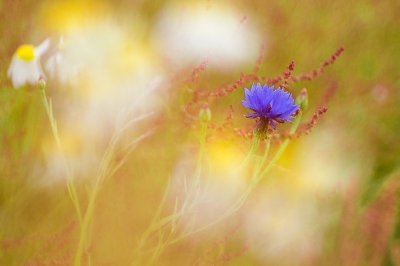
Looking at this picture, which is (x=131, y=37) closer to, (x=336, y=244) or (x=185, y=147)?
(x=185, y=147)

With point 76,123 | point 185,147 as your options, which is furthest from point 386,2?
point 76,123

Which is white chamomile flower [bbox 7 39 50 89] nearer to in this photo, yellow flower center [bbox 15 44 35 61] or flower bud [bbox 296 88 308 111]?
yellow flower center [bbox 15 44 35 61]

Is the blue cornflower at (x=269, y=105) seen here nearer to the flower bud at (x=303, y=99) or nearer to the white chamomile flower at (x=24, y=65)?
the flower bud at (x=303, y=99)

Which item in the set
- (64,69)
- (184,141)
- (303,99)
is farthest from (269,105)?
(64,69)

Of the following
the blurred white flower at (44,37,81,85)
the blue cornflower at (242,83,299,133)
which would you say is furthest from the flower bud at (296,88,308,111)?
the blurred white flower at (44,37,81,85)

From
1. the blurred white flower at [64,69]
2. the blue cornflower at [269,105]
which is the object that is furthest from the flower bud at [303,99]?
the blurred white flower at [64,69]

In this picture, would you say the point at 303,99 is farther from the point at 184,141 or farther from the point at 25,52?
the point at 25,52

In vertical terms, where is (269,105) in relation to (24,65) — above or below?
below
